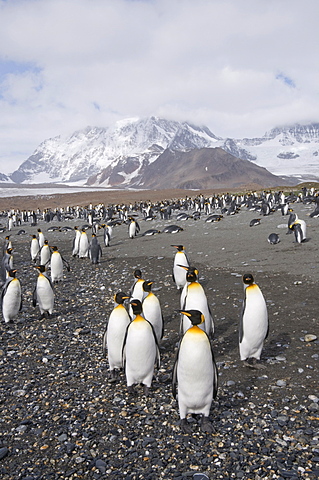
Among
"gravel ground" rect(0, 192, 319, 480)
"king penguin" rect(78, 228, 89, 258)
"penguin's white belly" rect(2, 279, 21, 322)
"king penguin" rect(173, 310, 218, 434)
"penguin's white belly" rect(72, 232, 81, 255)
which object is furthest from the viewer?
"penguin's white belly" rect(72, 232, 81, 255)

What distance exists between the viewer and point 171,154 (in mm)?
168500

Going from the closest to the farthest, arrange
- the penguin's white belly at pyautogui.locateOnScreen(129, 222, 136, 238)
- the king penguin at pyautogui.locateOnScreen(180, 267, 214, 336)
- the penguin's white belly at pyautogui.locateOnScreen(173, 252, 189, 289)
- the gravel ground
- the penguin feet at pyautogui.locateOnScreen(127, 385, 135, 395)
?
the gravel ground
the penguin feet at pyautogui.locateOnScreen(127, 385, 135, 395)
the king penguin at pyautogui.locateOnScreen(180, 267, 214, 336)
the penguin's white belly at pyautogui.locateOnScreen(173, 252, 189, 289)
the penguin's white belly at pyautogui.locateOnScreen(129, 222, 136, 238)

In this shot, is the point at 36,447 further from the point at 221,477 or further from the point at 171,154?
the point at 171,154

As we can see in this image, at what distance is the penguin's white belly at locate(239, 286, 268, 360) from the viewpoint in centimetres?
470

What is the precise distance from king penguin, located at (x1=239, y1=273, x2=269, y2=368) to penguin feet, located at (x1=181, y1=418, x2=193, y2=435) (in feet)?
4.35

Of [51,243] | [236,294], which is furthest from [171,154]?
[236,294]

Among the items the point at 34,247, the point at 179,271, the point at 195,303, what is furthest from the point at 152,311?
the point at 34,247

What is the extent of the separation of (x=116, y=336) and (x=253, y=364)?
1.72 metres

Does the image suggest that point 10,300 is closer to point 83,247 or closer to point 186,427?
point 186,427

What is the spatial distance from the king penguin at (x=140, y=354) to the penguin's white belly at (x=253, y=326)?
117cm

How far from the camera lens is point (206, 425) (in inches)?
139

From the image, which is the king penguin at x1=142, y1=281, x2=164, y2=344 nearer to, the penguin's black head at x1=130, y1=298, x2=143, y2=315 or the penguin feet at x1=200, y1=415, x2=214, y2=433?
the penguin's black head at x1=130, y1=298, x2=143, y2=315

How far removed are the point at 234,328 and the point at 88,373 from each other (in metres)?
2.34

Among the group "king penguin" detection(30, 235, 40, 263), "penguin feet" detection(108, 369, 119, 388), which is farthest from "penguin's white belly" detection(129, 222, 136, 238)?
"penguin feet" detection(108, 369, 119, 388)
